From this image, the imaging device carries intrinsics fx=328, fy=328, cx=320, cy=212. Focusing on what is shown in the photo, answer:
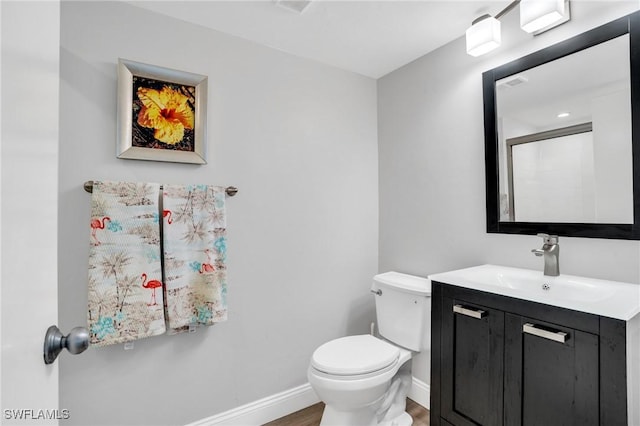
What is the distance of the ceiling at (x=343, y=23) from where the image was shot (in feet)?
5.56

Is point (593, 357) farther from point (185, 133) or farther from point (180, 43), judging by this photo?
point (180, 43)

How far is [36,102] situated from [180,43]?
4.88 ft

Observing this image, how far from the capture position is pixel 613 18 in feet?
4.56

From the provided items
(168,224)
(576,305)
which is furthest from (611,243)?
(168,224)

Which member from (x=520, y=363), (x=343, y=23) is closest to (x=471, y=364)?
(x=520, y=363)

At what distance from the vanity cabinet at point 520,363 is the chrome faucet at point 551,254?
355mm

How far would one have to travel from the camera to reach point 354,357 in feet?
5.67

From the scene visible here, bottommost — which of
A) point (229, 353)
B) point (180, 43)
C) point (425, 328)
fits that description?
point (229, 353)

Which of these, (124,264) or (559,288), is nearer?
(559,288)

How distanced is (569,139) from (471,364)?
1135 mm

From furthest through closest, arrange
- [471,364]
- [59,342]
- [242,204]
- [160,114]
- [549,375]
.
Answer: [242,204], [160,114], [471,364], [549,375], [59,342]

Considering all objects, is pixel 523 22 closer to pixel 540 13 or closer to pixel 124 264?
pixel 540 13

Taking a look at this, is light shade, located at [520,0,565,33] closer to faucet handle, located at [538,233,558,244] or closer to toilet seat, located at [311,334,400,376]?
faucet handle, located at [538,233,558,244]

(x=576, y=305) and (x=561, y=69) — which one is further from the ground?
(x=561, y=69)
